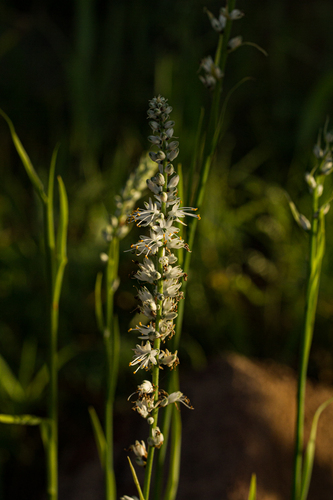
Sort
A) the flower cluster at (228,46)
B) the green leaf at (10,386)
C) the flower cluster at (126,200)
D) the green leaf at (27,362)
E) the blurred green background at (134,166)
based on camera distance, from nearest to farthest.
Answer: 1. the flower cluster at (228,46)
2. the flower cluster at (126,200)
3. the green leaf at (10,386)
4. the green leaf at (27,362)
5. the blurred green background at (134,166)

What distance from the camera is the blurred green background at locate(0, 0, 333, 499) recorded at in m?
1.64

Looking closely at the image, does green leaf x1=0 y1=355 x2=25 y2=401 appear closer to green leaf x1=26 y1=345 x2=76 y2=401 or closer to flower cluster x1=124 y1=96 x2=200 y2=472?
green leaf x1=26 y1=345 x2=76 y2=401

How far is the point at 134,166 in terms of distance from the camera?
2.33m

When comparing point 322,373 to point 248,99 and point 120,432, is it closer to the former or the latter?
point 120,432

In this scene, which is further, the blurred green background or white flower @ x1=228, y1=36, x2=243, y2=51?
the blurred green background

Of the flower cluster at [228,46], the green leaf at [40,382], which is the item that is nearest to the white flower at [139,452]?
the flower cluster at [228,46]

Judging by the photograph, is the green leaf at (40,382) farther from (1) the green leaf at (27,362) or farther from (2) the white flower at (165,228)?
(2) the white flower at (165,228)

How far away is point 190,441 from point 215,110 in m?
0.89

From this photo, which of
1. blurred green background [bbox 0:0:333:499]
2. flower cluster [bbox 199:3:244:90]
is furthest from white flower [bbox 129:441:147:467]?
flower cluster [bbox 199:3:244:90]

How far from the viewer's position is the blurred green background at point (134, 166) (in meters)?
1.64

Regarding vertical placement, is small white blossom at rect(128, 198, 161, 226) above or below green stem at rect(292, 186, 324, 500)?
above

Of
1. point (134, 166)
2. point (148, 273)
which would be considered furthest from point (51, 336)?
point (134, 166)

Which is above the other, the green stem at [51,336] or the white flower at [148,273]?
the white flower at [148,273]

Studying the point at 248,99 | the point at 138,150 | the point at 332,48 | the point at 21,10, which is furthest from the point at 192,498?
the point at 21,10
